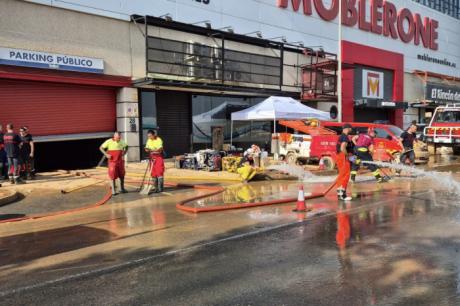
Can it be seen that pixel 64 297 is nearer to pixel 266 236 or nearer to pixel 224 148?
pixel 266 236

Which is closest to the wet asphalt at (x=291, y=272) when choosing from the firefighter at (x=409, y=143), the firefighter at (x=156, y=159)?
the firefighter at (x=156, y=159)

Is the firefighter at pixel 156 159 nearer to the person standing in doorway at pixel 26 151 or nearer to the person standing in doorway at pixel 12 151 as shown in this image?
the person standing in doorway at pixel 12 151

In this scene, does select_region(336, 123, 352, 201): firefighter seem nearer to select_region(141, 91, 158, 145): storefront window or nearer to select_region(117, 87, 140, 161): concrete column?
select_region(117, 87, 140, 161): concrete column

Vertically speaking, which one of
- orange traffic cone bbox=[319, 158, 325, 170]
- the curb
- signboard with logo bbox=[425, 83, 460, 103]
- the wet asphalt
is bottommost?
the wet asphalt

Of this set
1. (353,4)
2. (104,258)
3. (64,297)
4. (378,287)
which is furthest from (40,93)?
(353,4)

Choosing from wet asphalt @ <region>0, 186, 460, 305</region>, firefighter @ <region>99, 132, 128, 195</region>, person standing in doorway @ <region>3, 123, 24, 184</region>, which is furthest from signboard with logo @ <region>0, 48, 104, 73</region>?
wet asphalt @ <region>0, 186, 460, 305</region>

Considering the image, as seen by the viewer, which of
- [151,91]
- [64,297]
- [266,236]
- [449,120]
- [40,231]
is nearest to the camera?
[64,297]

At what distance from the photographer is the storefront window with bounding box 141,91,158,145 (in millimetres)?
18734

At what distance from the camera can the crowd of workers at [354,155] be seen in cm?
988

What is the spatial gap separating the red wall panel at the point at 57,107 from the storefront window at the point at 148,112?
57.0 inches

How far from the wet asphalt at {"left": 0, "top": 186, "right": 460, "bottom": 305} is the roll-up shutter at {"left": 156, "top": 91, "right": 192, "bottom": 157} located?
13.2 m

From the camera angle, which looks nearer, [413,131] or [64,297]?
[64,297]

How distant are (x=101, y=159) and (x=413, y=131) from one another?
11529mm

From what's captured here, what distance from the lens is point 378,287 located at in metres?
4.52
